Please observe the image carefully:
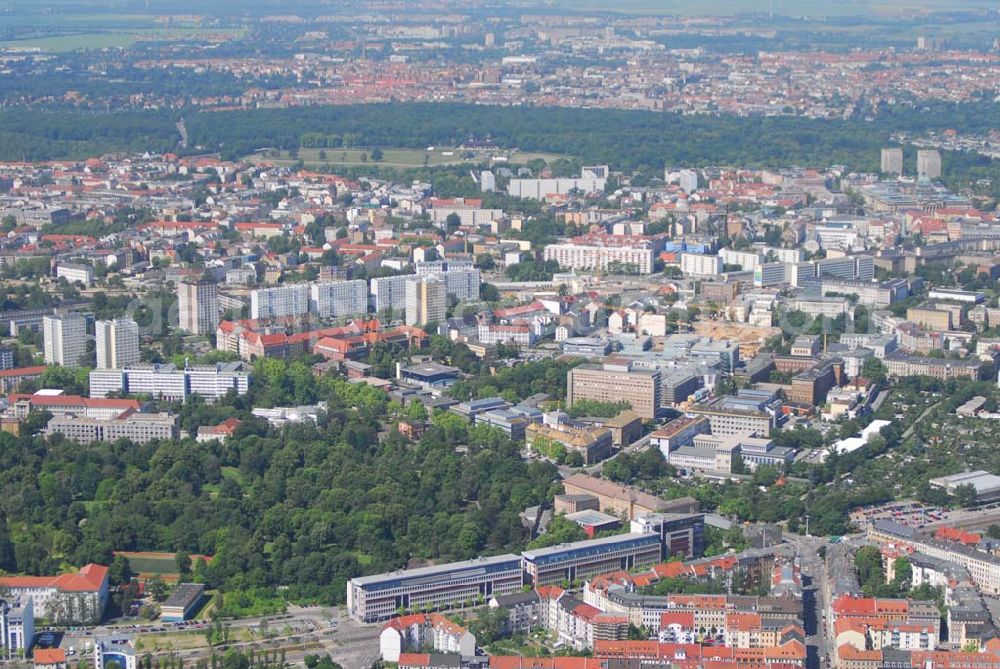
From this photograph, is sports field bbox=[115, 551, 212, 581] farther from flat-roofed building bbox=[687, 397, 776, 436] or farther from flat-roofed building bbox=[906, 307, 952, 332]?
flat-roofed building bbox=[906, 307, 952, 332]

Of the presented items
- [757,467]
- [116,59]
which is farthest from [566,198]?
[116,59]

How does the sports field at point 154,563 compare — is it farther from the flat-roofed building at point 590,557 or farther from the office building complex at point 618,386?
the office building complex at point 618,386

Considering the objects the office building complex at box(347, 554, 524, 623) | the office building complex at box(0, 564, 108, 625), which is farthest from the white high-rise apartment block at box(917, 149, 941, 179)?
the office building complex at box(0, 564, 108, 625)

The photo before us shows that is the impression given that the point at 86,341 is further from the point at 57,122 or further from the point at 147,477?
the point at 57,122

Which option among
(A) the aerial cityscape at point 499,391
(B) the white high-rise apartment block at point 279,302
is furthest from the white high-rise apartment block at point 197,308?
(B) the white high-rise apartment block at point 279,302

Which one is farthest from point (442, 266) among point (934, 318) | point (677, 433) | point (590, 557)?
point (590, 557)

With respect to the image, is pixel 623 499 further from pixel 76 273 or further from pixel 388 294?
pixel 76 273
